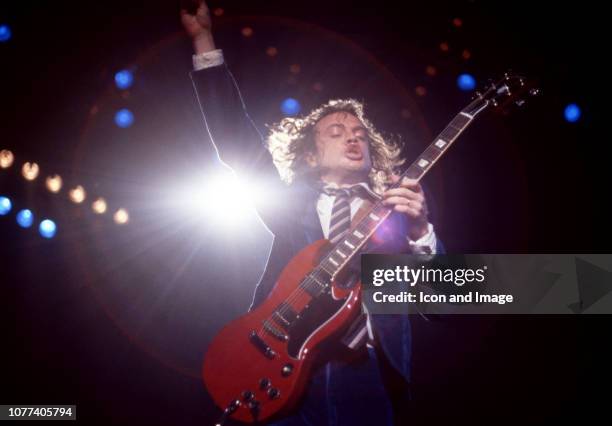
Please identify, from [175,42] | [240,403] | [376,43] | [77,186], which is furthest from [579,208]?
[77,186]

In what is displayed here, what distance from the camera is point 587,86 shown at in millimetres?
3348

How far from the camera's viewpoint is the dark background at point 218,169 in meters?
2.88

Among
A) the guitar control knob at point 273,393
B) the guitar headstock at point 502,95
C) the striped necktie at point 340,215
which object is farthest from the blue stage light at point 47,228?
the guitar headstock at point 502,95

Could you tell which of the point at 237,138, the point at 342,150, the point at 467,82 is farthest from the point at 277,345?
the point at 467,82

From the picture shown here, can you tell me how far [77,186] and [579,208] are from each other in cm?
340

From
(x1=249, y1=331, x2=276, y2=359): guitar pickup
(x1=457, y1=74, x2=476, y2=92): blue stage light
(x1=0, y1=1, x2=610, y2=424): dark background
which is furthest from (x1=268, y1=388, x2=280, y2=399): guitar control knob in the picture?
(x1=457, y1=74, x2=476, y2=92): blue stage light

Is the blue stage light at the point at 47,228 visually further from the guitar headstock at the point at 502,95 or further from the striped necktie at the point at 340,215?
the guitar headstock at the point at 502,95

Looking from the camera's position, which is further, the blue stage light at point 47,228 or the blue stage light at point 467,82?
the blue stage light at point 467,82

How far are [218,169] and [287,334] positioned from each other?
153 centimetres

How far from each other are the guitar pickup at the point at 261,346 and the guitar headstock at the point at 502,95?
1.65 m

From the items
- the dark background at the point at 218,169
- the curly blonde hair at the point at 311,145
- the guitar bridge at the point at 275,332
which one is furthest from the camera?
the curly blonde hair at the point at 311,145

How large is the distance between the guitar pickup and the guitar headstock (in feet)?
5.43

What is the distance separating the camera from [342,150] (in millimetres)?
2945

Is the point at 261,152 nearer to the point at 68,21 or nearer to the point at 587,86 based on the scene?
the point at 68,21
